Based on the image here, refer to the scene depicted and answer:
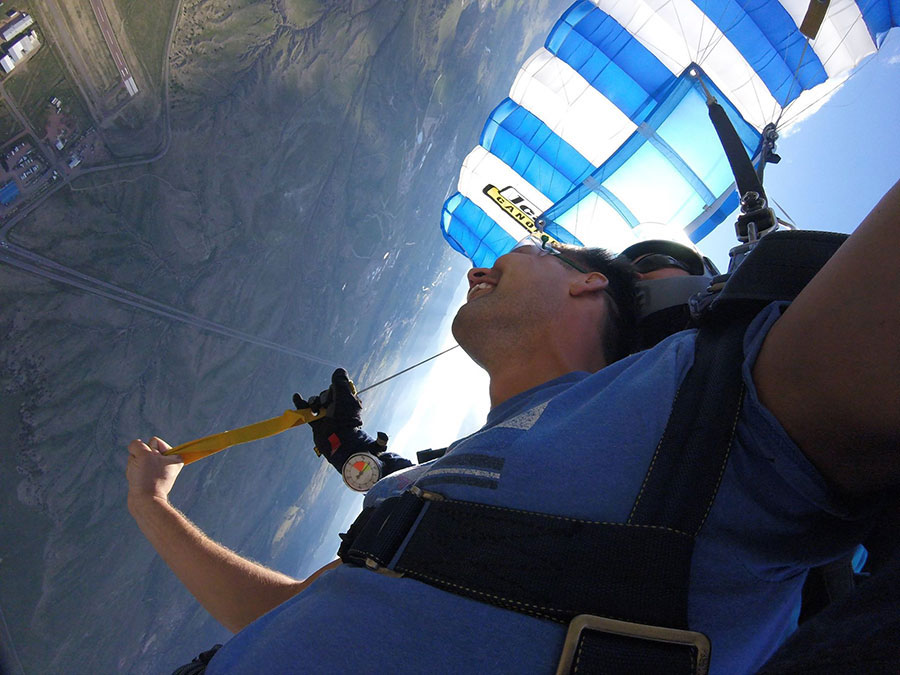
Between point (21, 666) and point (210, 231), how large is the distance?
40.5 ft

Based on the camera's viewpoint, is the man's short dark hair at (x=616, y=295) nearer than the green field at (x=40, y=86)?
Yes

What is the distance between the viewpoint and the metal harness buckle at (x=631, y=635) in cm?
77

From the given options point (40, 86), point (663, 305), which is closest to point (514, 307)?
point (663, 305)

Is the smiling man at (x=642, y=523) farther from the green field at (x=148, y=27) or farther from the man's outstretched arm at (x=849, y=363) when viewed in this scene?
the green field at (x=148, y=27)

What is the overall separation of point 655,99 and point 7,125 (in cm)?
897

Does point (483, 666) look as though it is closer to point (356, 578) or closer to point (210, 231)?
point (356, 578)

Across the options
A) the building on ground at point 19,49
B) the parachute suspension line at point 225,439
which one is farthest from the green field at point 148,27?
the parachute suspension line at point 225,439

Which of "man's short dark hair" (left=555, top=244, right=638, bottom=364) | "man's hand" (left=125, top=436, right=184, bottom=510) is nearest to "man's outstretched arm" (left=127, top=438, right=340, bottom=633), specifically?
"man's hand" (left=125, top=436, right=184, bottom=510)

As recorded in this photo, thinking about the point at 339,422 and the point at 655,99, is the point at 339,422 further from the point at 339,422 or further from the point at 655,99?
the point at 655,99

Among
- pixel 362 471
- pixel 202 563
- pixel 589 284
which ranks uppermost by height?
pixel 589 284

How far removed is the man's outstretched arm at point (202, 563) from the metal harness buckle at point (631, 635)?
52.2 inches

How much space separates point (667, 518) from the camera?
2.87 feet

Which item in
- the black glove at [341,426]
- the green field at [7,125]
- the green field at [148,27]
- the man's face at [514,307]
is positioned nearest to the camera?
the man's face at [514,307]

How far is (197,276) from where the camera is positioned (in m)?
11.1
